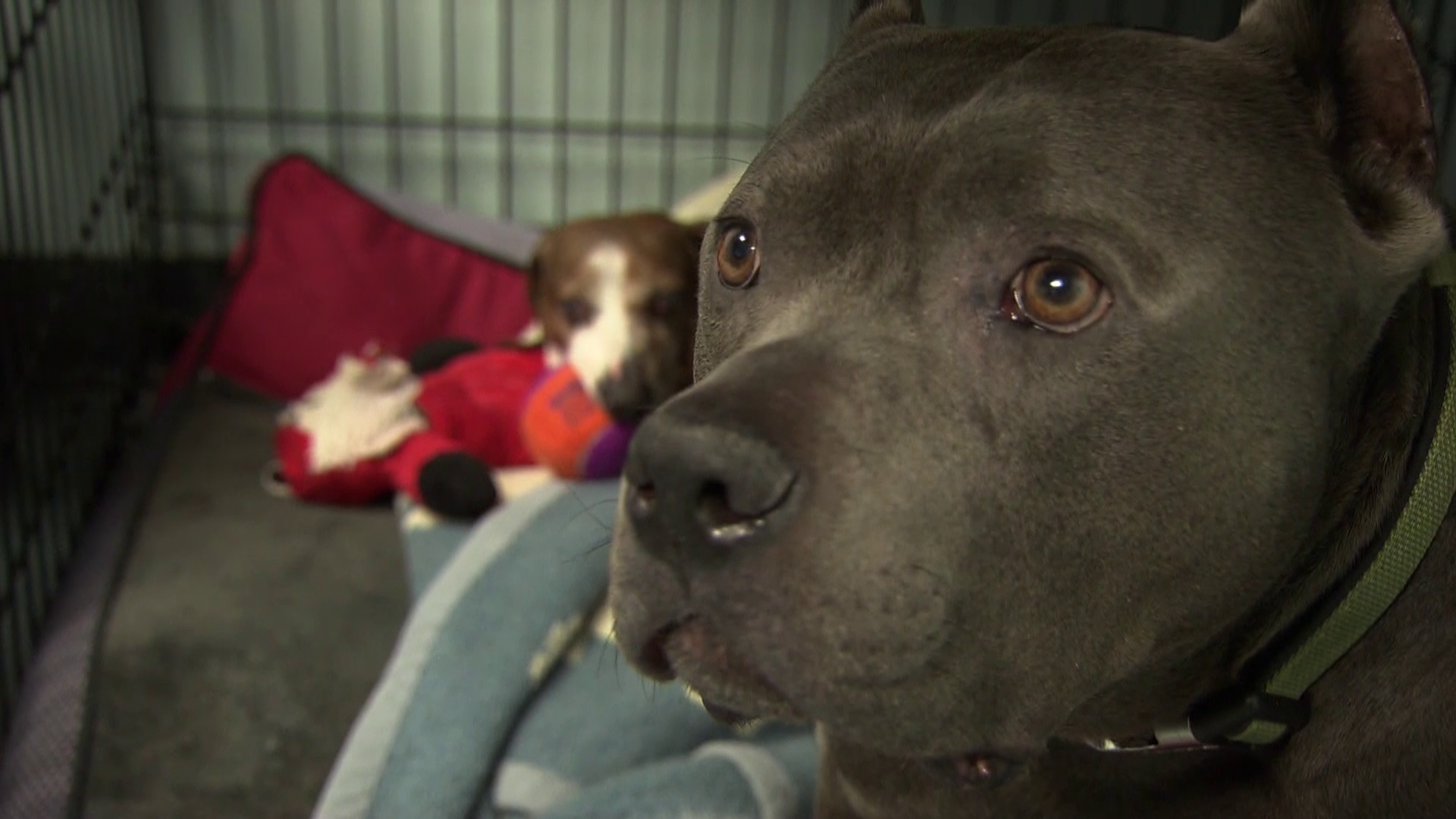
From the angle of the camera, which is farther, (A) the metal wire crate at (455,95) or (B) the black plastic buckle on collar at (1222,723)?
(A) the metal wire crate at (455,95)

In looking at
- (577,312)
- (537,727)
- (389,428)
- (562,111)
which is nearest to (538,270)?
(577,312)

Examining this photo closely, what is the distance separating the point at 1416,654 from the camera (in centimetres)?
108

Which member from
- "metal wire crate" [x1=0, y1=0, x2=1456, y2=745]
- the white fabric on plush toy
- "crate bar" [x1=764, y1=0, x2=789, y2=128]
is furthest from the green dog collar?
"crate bar" [x1=764, y1=0, x2=789, y2=128]

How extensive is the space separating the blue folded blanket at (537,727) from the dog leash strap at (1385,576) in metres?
0.68

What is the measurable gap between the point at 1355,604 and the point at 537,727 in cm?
108

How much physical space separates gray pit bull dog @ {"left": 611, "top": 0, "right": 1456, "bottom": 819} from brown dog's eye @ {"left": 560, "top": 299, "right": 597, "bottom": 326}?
1.79 m

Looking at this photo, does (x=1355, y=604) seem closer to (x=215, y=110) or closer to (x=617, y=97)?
(x=617, y=97)

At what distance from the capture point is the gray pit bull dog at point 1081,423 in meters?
0.90

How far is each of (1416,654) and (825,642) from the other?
52 centimetres

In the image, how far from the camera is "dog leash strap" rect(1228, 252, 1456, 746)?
3.43ft

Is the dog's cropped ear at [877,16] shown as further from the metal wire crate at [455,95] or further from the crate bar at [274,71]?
the crate bar at [274,71]

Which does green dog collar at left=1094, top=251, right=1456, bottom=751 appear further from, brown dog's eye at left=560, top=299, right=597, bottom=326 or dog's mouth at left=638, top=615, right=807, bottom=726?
brown dog's eye at left=560, top=299, right=597, bottom=326

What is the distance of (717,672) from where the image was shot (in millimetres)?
954

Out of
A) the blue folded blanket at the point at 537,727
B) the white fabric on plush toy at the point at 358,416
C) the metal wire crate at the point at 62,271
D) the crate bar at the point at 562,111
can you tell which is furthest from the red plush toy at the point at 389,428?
the crate bar at the point at 562,111
